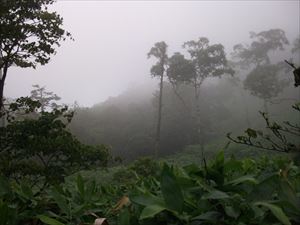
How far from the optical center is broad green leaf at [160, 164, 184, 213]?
1235mm

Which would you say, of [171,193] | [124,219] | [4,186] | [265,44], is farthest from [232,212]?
[265,44]

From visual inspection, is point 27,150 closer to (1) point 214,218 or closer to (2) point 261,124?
(1) point 214,218

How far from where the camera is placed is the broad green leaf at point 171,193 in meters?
1.24

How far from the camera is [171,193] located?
1.25 m

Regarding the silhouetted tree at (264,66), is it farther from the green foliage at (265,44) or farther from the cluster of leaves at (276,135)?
the cluster of leaves at (276,135)

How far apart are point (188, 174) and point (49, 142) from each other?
21.5 feet

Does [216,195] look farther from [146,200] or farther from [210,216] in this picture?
[146,200]

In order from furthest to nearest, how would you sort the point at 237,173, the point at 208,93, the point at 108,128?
the point at 208,93, the point at 108,128, the point at 237,173

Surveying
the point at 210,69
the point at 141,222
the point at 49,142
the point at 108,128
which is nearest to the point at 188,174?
the point at 141,222

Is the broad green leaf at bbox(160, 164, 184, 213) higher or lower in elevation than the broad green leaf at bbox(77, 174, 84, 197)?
higher

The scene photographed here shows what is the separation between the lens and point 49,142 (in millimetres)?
7582

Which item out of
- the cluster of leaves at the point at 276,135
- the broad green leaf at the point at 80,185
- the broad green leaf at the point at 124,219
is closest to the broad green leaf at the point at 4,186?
the broad green leaf at the point at 80,185

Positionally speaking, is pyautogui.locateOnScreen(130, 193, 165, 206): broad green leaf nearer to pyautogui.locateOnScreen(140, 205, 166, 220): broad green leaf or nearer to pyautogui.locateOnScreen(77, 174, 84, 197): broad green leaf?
pyautogui.locateOnScreen(140, 205, 166, 220): broad green leaf

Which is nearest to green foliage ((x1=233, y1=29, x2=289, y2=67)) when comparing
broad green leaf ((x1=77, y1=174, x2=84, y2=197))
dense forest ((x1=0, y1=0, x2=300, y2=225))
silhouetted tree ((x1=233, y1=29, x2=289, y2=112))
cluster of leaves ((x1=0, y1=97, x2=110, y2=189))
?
silhouetted tree ((x1=233, y1=29, x2=289, y2=112))
